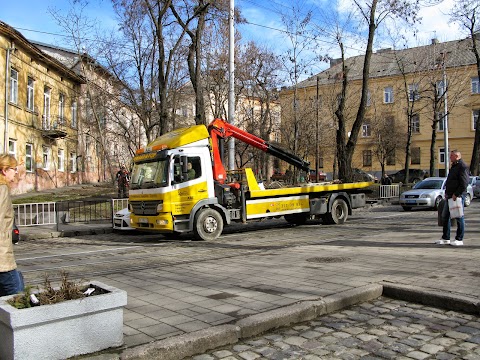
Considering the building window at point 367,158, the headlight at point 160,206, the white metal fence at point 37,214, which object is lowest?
the white metal fence at point 37,214

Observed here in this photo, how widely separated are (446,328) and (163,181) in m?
9.50

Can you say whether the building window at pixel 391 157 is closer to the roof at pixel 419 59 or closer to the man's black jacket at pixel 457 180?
the roof at pixel 419 59

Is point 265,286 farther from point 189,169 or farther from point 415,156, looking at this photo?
point 415,156

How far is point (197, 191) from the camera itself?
1355cm

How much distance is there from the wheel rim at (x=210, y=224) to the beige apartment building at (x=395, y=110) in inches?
933

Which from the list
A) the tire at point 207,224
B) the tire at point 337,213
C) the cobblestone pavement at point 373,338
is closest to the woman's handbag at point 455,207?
the cobblestone pavement at point 373,338

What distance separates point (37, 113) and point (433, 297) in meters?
29.4

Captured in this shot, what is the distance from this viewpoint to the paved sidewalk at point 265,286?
4.52m

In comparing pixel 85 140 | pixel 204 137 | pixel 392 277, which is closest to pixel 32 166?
pixel 85 140

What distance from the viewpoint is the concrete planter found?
3.45 meters

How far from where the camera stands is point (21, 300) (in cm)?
372

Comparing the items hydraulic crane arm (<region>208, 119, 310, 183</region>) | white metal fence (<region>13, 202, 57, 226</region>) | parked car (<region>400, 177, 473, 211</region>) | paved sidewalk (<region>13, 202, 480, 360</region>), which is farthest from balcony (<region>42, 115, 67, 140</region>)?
paved sidewalk (<region>13, 202, 480, 360</region>)

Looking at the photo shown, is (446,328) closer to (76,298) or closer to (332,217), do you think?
(76,298)

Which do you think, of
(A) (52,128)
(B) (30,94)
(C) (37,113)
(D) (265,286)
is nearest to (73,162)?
(A) (52,128)
